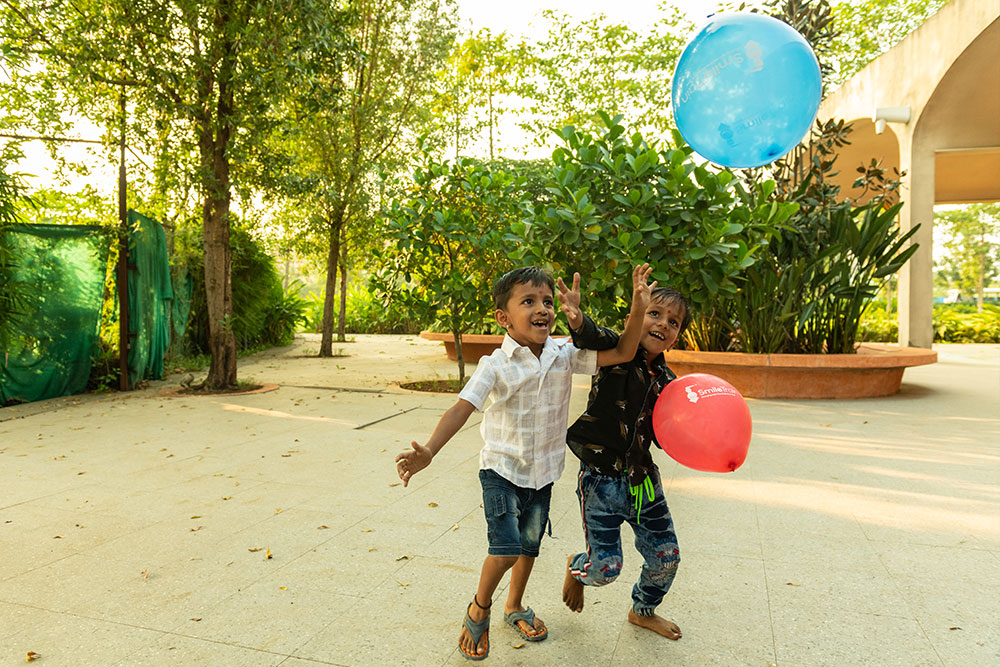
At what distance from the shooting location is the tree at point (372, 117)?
13.5 m

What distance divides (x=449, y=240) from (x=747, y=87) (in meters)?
5.66

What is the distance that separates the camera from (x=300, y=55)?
8180 millimetres

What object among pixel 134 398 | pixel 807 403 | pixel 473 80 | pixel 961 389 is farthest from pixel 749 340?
pixel 473 80

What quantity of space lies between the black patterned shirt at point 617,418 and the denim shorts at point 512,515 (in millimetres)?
224

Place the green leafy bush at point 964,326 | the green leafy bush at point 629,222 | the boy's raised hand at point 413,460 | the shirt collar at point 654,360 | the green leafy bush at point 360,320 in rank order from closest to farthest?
the boy's raised hand at point 413,460, the shirt collar at point 654,360, the green leafy bush at point 629,222, the green leafy bush at point 964,326, the green leafy bush at point 360,320

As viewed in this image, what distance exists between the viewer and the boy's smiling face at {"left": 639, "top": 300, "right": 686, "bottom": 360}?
8.07 ft

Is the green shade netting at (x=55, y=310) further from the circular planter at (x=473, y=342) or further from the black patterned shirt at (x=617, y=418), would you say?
the black patterned shirt at (x=617, y=418)

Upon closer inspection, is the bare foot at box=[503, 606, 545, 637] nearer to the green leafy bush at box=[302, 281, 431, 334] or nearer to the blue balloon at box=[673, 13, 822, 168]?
the blue balloon at box=[673, 13, 822, 168]

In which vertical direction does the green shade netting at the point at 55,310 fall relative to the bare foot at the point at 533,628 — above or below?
above

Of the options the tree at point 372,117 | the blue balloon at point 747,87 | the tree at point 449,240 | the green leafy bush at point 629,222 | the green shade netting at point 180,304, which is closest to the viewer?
the blue balloon at point 747,87

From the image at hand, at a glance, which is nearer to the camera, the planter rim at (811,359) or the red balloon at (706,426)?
the red balloon at (706,426)

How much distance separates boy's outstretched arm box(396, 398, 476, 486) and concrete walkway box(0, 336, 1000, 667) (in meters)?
0.69

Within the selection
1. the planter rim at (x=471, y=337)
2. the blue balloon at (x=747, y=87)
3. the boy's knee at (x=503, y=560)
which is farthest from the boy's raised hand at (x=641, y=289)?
the planter rim at (x=471, y=337)

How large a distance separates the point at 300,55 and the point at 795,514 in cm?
728
